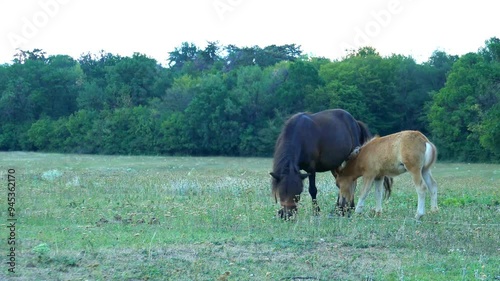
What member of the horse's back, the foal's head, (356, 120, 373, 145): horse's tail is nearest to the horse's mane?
the horse's back

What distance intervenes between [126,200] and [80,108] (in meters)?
61.3

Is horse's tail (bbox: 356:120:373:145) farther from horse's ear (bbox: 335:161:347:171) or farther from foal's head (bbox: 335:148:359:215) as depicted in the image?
foal's head (bbox: 335:148:359:215)

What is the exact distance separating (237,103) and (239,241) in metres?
52.3

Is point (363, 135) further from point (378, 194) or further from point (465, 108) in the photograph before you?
point (465, 108)

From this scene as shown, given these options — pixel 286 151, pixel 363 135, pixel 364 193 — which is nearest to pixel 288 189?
pixel 286 151

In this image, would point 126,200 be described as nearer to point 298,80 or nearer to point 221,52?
point 298,80

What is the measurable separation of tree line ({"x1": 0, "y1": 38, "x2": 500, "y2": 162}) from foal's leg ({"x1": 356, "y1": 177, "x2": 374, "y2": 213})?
1467 inches

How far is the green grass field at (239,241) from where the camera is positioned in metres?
7.69

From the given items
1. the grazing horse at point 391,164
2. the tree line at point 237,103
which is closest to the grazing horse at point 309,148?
the grazing horse at point 391,164

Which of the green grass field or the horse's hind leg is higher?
the horse's hind leg

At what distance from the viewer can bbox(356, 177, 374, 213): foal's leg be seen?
12.8 m

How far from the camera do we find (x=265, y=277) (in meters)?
7.39

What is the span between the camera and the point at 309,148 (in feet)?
43.0

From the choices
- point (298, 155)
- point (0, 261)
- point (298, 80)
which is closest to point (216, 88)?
point (298, 80)
